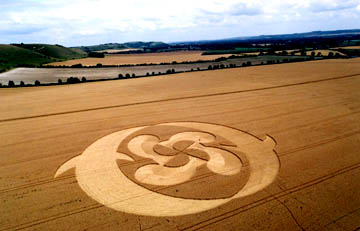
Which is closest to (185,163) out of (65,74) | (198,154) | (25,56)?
(198,154)

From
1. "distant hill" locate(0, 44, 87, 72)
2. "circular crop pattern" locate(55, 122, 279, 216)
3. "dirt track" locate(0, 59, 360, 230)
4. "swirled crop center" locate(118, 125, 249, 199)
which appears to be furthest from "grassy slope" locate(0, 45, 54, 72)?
"swirled crop center" locate(118, 125, 249, 199)

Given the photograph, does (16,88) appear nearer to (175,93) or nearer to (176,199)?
(175,93)

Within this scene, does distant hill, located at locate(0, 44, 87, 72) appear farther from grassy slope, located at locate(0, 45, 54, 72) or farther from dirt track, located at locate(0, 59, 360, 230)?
dirt track, located at locate(0, 59, 360, 230)

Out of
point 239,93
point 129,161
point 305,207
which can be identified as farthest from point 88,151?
point 239,93

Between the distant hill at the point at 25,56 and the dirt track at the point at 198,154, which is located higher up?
the distant hill at the point at 25,56

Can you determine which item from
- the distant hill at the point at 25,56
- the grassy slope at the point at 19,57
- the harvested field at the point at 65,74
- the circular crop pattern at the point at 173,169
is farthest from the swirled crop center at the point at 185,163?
the grassy slope at the point at 19,57

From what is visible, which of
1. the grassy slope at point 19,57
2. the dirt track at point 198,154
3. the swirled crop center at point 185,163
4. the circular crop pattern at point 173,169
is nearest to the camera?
the dirt track at point 198,154

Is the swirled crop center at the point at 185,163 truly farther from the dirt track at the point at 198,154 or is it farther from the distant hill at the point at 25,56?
the distant hill at the point at 25,56
